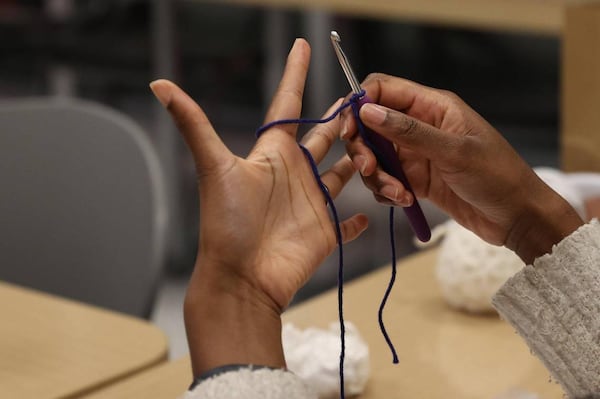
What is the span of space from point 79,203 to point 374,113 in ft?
2.79

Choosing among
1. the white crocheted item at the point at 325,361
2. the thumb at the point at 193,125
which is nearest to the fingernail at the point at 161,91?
the thumb at the point at 193,125

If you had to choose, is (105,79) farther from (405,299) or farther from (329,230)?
(329,230)

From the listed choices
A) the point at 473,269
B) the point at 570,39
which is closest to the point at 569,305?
the point at 473,269

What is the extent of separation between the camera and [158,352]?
105 centimetres

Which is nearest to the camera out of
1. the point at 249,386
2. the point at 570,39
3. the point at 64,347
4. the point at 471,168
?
the point at 249,386

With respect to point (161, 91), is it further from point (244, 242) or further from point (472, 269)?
point (472, 269)

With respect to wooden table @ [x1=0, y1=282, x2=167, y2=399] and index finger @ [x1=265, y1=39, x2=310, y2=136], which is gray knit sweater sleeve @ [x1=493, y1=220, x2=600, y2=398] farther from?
wooden table @ [x1=0, y1=282, x2=167, y2=399]

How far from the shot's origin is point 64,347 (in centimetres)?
106

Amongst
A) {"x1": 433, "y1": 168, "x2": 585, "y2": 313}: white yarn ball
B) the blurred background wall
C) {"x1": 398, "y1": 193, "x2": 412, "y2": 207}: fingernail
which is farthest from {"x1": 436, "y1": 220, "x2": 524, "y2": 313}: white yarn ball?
the blurred background wall

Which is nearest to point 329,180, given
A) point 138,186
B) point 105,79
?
point 138,186

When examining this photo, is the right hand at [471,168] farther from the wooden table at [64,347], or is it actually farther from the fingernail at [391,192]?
the wooden table at [64,347]

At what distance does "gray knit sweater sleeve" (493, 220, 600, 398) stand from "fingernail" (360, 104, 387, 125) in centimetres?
21

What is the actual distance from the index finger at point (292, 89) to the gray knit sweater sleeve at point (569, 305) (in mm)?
244

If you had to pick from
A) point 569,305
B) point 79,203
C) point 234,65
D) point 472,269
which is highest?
point 569,305
